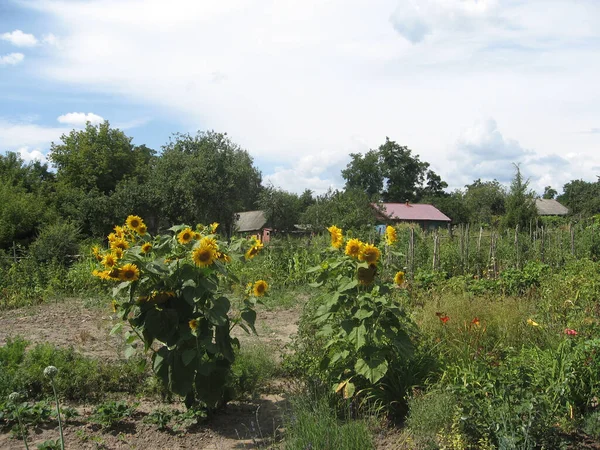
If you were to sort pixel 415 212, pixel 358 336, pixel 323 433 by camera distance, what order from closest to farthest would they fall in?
pixel 323 433 < pixel 358 336 < pixel 415 212

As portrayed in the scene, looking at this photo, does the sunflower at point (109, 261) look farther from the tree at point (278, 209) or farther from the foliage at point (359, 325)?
the tree at point (278, 209)

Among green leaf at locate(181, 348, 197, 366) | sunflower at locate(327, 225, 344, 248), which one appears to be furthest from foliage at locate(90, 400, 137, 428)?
sunflower at locate(327, 225, 344, 248)

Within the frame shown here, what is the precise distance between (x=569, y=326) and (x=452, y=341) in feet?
3.18

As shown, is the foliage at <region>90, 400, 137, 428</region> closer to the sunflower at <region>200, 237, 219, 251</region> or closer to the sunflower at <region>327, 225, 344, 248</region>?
the sunflower at <region>200, 237, 219, 251</region>

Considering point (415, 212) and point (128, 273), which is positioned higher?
point (415, 212)

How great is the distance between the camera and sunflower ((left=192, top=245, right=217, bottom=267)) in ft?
11.4

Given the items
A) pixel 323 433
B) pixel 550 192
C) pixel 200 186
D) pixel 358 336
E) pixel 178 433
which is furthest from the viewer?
pixel 550 192

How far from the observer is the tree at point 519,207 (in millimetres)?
21984

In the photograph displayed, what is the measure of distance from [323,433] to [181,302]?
1290mm

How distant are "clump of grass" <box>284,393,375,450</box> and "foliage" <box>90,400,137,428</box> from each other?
1.28 m

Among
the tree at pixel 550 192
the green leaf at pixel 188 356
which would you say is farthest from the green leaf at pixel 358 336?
the tree at pixel 550 192

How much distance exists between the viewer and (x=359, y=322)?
3.72 meters

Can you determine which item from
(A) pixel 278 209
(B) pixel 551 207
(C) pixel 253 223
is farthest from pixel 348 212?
(B) pixel 551 207

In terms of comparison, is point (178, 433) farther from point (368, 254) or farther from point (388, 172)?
point (388, 172)
